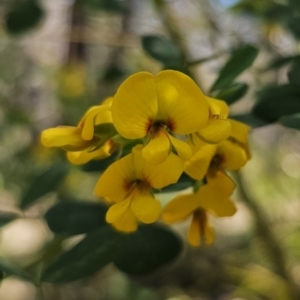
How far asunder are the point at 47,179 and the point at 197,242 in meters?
0.22

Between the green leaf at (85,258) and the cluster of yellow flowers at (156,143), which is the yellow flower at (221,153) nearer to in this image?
the cluster of yellow flowers at (156,143)

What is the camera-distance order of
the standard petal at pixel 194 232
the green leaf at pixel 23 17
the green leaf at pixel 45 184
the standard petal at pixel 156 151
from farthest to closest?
the green leaf at pixel 23 17, the green leaf at pixel 45 184, the standard petal at pixel 194 232, the standard petal at pixel 156 151

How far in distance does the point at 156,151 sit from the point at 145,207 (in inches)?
2.0

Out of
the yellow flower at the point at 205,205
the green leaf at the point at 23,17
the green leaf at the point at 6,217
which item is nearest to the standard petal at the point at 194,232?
the yellow flower at the point at 205,205

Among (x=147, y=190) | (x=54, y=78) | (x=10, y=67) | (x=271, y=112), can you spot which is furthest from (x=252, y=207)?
(x=10, y=67)

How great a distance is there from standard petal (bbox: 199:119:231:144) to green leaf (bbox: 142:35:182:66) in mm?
240

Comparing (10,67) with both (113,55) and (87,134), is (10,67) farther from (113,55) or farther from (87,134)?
(87,134)

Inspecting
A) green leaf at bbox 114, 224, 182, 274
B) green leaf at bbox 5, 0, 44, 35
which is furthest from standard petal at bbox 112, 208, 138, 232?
green leaf at bbox 5, 0, 44, 35

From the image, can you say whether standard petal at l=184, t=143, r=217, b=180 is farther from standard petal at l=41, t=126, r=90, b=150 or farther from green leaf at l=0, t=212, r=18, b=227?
green leaf at l=0, t=212, r=18, b=227

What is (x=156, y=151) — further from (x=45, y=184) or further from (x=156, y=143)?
(x=45, y=184)

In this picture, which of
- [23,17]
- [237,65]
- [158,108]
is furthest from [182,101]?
[23,17]

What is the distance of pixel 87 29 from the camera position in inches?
43.0

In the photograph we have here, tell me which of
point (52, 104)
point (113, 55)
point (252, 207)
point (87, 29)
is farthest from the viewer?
point (52, 104)

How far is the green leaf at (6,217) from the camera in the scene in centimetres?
49
